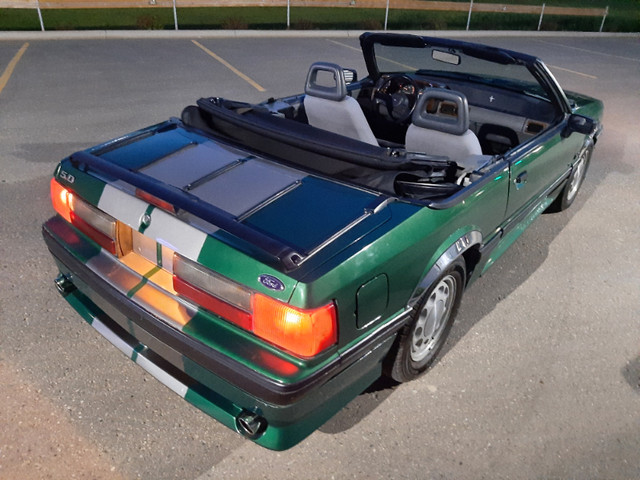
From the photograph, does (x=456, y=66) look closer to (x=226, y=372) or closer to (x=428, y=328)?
(x=428, y=328)

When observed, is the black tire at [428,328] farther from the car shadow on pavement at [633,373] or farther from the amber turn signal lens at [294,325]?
the car shadow on pavement at [633,373]

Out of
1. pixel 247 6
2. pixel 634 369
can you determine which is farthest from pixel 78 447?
pixel 247 6

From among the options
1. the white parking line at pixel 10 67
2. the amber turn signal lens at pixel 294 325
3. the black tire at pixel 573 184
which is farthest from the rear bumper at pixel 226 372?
the white parking line at pixel 10 67

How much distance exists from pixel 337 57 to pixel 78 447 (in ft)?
37.1

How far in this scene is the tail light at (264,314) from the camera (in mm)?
2031

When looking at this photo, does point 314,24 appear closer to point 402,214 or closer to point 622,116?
point 622,116

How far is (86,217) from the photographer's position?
2633mm

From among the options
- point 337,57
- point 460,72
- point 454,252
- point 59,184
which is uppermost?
point 460,72

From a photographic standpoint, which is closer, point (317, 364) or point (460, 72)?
point (317, 364)

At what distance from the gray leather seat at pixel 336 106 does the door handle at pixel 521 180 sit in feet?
3.16

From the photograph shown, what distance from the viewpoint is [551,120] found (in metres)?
3.94

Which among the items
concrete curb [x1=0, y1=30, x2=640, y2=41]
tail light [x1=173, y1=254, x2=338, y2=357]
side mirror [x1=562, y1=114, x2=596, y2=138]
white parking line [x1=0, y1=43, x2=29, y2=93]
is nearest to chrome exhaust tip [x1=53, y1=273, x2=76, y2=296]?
tail light [x1=173, y1=254, x2=338, y2=357]

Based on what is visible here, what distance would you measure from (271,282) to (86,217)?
1.16 metres

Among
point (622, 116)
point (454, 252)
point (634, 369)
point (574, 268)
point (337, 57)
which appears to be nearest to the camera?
point (454, 252)
